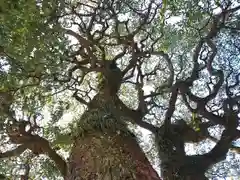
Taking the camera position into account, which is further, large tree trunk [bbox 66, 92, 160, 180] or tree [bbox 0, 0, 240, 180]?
large tree trunk [bbox 66, 92, 160, 180]

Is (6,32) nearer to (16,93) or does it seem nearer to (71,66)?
(16,93)

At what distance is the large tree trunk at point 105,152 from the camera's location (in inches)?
255

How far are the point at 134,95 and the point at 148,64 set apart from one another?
104 centimetres

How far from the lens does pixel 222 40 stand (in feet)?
30.1

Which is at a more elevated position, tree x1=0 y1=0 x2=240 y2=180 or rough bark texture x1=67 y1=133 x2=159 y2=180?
tree x1=0 y1=0 x2=240 y2=180

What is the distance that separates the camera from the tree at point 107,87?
5.26m

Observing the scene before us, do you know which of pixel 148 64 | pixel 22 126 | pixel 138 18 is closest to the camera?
pixel 22 126

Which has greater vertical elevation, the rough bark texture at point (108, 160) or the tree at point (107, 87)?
the tree at point (107, 87)

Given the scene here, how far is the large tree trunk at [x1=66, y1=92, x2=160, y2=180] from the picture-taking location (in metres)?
6.46

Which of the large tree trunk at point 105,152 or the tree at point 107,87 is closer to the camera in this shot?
the tree at point 107,87

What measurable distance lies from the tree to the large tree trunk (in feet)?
0.07

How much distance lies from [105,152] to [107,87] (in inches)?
80.8

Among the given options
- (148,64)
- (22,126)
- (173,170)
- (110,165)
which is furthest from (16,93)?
(148,64)

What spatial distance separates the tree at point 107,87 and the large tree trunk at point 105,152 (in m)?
0.02
